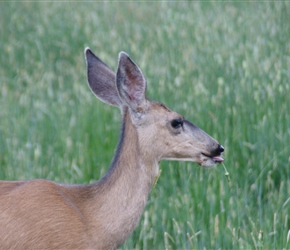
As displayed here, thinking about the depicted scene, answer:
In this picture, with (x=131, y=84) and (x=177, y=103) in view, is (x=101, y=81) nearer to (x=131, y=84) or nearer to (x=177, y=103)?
(x=131, y=84)

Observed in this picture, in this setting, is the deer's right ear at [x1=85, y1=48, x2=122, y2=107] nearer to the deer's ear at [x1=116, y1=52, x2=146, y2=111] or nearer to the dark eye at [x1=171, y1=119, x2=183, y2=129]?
the deer's ear at [x1=116, y1=52, x2=146, y2=111]

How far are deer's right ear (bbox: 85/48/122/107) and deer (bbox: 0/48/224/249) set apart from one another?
209mm

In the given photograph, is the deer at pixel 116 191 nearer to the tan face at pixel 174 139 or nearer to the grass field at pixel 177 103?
the tan face at pixel 174 139

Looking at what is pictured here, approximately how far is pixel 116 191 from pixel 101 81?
81 cm

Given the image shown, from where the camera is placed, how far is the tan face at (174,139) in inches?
225

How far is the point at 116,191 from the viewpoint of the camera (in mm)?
5656

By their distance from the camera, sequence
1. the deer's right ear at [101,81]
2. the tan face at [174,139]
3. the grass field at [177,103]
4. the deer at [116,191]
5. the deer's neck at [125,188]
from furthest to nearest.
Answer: the grass field at [177,103]
the deer's right ear at [101,81]
the tan face at [174,139]
the deer's neck at [125,188]
the deer at [116,191]

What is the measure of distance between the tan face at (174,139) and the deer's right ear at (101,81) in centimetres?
38

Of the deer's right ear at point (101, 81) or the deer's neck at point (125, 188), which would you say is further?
the deer's right ear at point (101, 81)

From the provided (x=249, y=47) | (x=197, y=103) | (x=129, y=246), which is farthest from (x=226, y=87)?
(x=129, y=246)

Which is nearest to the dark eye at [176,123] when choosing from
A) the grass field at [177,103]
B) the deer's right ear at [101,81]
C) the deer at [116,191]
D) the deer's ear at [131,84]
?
the deer at [116,191]

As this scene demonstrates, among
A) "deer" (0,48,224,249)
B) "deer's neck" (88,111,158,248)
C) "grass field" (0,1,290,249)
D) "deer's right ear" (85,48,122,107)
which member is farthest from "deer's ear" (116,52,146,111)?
"grass field" (0,1,290,249)

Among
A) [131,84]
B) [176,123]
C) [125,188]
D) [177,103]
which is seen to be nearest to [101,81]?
[131,84]

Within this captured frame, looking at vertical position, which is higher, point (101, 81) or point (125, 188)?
point (101, 81)
